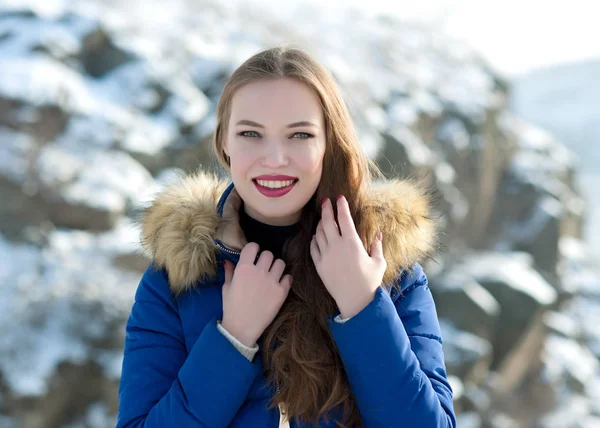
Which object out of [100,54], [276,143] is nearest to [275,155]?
[276,143]

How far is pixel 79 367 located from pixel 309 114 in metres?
8.56

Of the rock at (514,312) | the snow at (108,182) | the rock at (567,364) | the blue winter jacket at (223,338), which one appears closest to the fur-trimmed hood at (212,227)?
the blue winter jacket at (223,338)

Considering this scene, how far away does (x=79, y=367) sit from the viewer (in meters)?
8.93

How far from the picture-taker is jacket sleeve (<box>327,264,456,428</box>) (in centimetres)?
124

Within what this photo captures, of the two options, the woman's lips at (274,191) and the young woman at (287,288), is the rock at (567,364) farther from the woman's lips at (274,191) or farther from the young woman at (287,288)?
the woman's lips at (274,191)

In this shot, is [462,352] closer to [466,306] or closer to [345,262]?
[466,306]

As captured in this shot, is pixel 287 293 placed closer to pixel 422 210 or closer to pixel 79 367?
pixel 422 210

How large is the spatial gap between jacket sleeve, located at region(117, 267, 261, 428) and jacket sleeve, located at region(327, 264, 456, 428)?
22cm

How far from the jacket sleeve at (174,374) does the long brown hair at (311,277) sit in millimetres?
83

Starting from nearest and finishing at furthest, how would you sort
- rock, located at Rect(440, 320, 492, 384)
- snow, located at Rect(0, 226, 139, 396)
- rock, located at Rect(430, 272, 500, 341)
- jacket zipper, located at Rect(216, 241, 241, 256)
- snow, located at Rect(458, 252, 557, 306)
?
1. jacket zipper, located at Rect(216, 241, 241, 256)
2. snow, located at Rect(0, 226, 139, 396)
3. rock, located at Rect(440, 320, 492, 384)
4. rock, located at Rect(430, 272, 500, 341)
5. snow, located at Rect(458, 252, 557, 306)

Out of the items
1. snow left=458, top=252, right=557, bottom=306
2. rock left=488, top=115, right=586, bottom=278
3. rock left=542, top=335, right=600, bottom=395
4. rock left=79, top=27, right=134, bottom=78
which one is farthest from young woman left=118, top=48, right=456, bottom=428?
rock left=488, top=115, right=586, bottom=278

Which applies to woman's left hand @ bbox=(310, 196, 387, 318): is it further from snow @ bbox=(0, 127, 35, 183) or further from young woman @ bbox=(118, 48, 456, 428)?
snow @ bbox=(0, 127, 35, 183)

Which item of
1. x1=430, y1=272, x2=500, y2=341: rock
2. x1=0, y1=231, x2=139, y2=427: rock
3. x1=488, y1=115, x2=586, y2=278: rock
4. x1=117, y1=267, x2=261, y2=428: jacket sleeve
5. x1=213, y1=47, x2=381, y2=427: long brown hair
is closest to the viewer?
x1=117, y1=267, x2=261, y2=428: jacket sleeve

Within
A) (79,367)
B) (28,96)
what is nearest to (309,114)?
(79,367)
